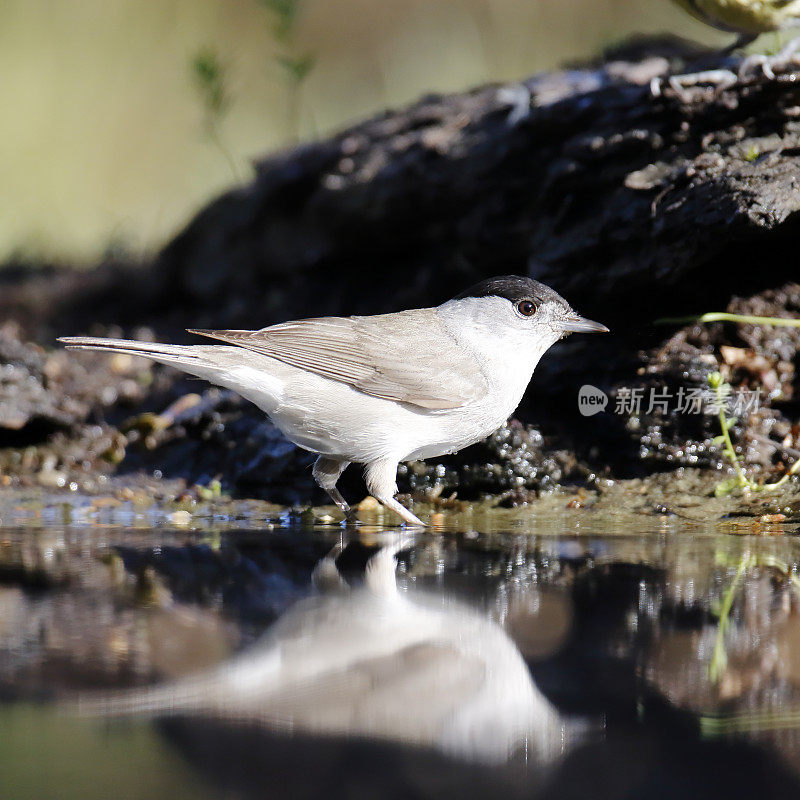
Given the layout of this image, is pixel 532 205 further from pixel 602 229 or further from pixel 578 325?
pixel 578 325

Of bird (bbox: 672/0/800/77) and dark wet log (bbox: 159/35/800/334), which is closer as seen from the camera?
dark wet log (bbox: 159/35/800/334)

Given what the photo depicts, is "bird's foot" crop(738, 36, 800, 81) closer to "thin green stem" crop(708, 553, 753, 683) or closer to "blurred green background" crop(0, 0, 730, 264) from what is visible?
"thin green stem" crop(708, 553, 753, 683)

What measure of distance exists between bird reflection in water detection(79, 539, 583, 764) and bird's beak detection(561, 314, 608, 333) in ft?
7.70

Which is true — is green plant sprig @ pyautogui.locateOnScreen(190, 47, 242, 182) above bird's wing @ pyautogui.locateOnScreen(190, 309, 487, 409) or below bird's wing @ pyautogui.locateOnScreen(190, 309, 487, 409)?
above

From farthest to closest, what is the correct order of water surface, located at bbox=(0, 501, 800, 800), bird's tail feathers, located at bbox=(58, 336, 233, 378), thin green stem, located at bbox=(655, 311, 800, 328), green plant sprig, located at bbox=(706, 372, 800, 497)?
thin green stem, located at bbox=(655, 311, 800, 328), green plant sprig, located at bbox=(706, 372, 800, 497), bird's tail feathers, located at bbox=(58, 336, 233, 378), water surface, located at bbox=(0, 501, 800, 800)

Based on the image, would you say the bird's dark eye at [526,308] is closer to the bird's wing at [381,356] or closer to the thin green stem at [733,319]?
the bird's wing at [381,356]

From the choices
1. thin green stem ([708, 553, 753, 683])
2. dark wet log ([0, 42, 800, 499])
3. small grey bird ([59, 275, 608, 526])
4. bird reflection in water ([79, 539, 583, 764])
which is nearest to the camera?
bird reflection in water ([79, 539, 583, 764])

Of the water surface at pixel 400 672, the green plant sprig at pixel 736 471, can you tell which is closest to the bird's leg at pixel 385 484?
the water surface at pixel 400 672

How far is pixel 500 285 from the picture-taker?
488 centimetres

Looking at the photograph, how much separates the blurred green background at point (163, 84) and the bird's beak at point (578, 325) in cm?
590

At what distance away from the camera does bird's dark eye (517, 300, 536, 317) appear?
4812 millimetres

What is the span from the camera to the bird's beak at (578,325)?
4.70 m

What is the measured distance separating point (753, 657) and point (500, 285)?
2888 millimetres

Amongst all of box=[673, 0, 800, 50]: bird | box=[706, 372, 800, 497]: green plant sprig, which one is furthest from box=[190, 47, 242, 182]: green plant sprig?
box=[706, 372, 800, 497]: green plant sprig
